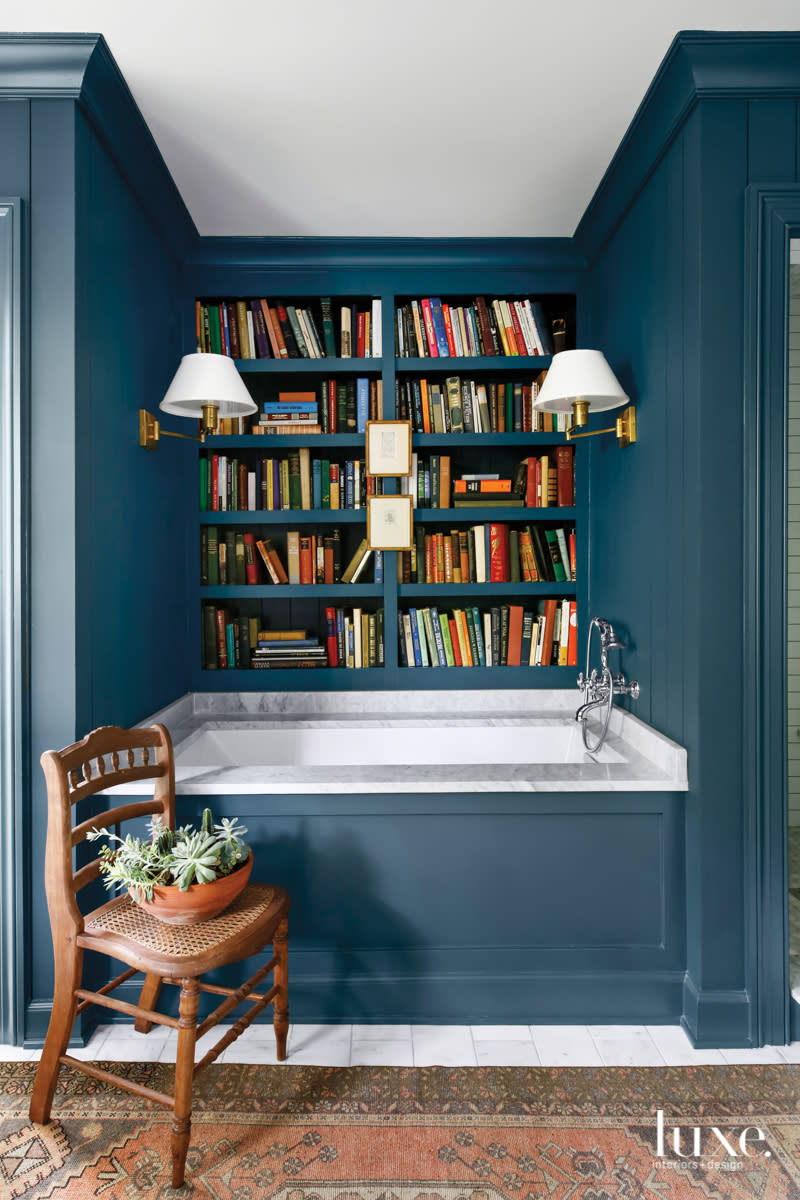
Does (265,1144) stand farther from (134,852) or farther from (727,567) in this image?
(727,567)

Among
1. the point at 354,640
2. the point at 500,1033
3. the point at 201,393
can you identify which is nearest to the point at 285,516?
the point at 354,640

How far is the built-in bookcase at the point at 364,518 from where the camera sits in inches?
121

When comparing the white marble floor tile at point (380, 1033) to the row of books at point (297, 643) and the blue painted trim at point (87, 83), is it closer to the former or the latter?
the row of books at point (297, 643)

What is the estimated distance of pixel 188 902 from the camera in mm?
1661

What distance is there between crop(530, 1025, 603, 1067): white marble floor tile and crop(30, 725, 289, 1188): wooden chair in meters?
0.69

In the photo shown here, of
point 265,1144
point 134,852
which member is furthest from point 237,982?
point 134,852

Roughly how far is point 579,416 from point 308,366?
122 centimetres

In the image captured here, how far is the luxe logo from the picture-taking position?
1.62m

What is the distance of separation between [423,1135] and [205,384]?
7.26ft

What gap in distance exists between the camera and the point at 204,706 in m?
3.10

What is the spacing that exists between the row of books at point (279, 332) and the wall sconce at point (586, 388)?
951mm

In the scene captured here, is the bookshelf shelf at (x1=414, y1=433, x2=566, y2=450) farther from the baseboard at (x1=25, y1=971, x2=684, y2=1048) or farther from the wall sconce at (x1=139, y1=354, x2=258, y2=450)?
the baseboard at (x1=25, y1=971, x2=684, y2=1048)

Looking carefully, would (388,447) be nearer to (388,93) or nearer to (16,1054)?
(388,93)

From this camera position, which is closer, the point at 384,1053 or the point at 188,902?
the point at 188,902
